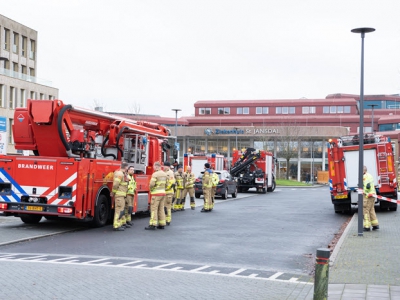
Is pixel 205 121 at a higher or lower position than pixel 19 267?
higher

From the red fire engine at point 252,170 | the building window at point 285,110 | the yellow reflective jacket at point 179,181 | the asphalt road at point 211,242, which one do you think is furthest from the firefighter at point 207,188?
the building window at point 285,110

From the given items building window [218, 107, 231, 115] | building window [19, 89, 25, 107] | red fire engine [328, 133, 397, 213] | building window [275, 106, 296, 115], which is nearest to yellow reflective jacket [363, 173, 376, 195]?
red fire engine [328, 133, 397, 213]

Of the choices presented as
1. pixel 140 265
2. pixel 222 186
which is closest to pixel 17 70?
pixel 222 186

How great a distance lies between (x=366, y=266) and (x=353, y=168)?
1219 centimetres

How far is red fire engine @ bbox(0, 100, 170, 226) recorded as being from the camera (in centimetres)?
1447

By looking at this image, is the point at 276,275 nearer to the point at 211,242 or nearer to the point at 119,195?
the point at 211,242

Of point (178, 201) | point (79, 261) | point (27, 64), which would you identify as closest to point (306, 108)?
point (27, 64)

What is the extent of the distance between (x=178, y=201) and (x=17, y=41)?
1826 inches

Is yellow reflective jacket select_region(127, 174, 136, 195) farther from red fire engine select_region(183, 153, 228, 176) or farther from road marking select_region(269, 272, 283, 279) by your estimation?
red fire engine select_region(183, 153, 228, 176)

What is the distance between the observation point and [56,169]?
1455cm

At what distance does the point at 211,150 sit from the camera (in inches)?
2975

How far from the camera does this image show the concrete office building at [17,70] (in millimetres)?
54531

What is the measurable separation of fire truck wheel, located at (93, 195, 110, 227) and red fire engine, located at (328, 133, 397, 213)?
30.9ft

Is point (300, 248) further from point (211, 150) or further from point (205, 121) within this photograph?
point (205, 121)
